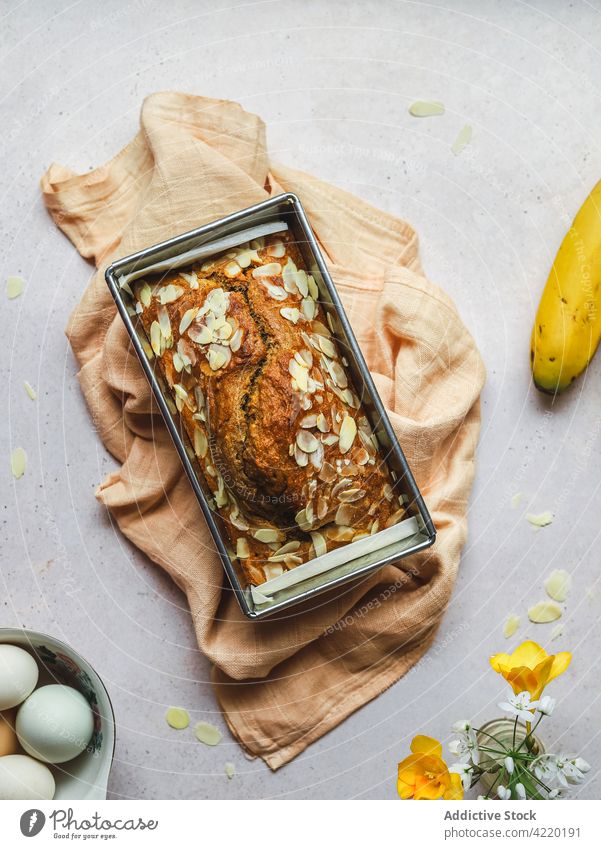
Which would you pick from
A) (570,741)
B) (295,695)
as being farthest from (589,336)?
(295,695)

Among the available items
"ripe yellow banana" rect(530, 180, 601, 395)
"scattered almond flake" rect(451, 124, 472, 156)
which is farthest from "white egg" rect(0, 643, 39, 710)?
"scattered almond flake" rect(451, 124, 472, 156)

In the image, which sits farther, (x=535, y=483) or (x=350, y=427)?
(x=535, y=483)

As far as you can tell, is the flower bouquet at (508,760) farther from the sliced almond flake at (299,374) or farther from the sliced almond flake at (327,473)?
the sliced almond flake at (299,374)

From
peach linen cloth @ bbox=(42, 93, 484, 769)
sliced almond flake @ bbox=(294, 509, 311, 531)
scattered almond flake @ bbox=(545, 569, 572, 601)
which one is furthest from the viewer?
scattered almond flake @ bbox=(545, 569, 572, 601)

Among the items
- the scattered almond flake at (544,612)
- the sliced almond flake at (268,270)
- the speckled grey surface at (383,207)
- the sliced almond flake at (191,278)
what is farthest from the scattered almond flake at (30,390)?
the scattered almond flake at (544,612)

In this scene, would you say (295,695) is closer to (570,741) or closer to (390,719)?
(390,719)

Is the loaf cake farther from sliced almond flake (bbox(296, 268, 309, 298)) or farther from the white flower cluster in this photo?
the white flower cluster

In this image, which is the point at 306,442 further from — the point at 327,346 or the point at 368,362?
the point at 368,362
